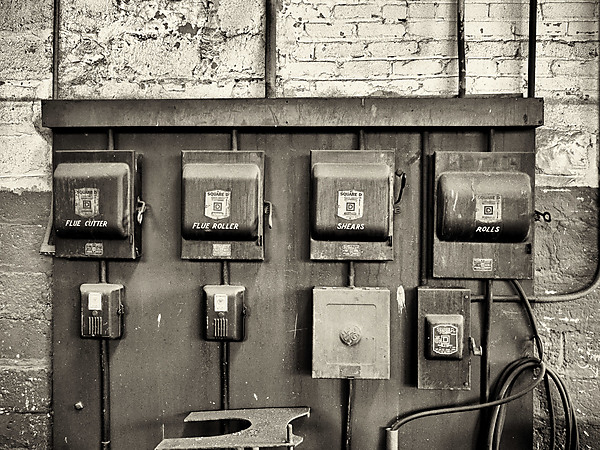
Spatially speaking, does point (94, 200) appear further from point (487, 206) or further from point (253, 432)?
point (487, 206)

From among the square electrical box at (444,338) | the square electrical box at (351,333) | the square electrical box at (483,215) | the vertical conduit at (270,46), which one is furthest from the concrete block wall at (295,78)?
the square electrical box at (351,333)

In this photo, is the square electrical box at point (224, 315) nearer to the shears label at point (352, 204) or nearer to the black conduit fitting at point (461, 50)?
the shears label at point (352, 204)

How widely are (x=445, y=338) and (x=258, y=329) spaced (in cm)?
53

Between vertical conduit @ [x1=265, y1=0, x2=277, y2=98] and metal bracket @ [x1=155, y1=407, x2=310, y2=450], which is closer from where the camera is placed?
metal bracket @ [x1=155, y1=407, x2=310, y2=450]

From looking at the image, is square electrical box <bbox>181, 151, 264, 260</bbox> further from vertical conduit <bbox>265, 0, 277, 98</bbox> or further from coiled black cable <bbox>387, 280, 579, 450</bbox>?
coiled black cable <bbox>387, 280, 579, 450</bbox>

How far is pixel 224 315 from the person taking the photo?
4.65 ft

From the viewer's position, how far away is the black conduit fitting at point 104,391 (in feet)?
4.85

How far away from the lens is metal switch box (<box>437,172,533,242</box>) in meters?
1.35

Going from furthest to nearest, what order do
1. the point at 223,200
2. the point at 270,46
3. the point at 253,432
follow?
1. the point at 270,46
2. the point at 223,200
3. the point at 253,432

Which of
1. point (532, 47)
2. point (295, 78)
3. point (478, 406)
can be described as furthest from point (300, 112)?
point (478, 406)

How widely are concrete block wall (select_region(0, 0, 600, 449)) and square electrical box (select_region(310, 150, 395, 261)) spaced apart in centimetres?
26

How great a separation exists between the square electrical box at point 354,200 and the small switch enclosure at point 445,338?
0.91ft

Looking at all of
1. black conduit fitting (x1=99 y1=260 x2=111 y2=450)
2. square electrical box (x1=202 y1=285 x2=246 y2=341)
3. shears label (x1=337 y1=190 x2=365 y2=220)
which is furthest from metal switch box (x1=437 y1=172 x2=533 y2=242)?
black conduit fitting (x1=99 y1=260 x2=111 y2=450)

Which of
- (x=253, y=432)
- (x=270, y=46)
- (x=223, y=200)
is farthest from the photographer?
(x=270, y=46)
